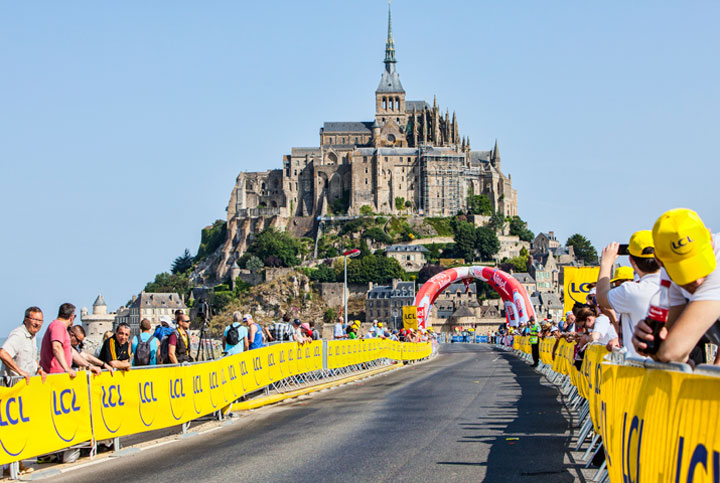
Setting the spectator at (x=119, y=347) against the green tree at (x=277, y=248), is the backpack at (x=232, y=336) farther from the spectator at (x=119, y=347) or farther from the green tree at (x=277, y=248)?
the green tree at (x=277, y=248)

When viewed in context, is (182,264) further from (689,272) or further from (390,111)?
(689,272)

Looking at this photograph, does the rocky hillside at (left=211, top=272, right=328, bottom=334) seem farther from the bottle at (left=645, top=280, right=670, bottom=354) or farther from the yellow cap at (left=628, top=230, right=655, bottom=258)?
the bottle at (left=645, top=280, right=670, bottom=354)

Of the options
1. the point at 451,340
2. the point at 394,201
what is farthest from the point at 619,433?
the point at 394,201

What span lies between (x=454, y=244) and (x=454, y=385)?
122m

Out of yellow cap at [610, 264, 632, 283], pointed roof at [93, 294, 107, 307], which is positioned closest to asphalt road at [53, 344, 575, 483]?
yellow cap at [610, 264, 632, 283]

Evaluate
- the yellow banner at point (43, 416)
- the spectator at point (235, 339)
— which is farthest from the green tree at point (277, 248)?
the yellow banner at point (43, 416)

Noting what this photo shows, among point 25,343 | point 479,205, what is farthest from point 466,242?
point 25,343

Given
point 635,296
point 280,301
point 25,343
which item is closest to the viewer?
point 635,296

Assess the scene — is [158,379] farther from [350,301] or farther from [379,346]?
[350,301]

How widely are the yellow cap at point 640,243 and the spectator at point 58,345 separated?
21.3ft

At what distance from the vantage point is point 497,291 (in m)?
57.3

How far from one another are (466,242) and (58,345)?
13126 cm

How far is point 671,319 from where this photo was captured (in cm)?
541

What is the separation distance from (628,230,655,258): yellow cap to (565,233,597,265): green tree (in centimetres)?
15786
